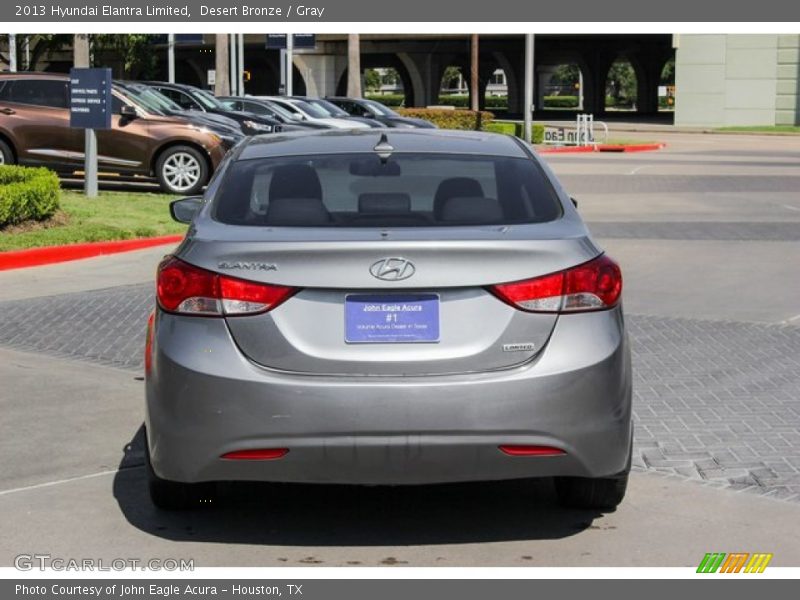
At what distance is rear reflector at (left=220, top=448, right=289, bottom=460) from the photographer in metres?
5.29

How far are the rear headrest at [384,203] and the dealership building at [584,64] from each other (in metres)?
52.5

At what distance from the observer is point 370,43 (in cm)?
9031

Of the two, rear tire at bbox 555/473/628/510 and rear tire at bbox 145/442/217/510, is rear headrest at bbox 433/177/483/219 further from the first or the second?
rear tire at bbox 145/442/217/510

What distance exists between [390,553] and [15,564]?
4.58 feet

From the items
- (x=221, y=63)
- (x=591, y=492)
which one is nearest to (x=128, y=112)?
(x=591, y=492)

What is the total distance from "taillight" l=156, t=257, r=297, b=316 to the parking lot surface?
37.3 inches

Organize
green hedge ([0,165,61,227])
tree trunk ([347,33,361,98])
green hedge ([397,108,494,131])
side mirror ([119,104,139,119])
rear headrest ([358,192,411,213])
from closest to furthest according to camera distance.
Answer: rear headrest ([358,192,411,213]), green hedge ([0,165,61,227]), side mirror ([119,104,139,119]), green hedge ([397,108,494,131]), tree trunk ([347,33,361,98])

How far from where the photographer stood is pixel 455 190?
19.9 ft

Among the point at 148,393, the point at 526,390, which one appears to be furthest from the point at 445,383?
the point at 148,393

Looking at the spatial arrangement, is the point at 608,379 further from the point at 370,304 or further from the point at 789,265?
the point at 789,265

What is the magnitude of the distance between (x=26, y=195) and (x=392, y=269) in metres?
11.6

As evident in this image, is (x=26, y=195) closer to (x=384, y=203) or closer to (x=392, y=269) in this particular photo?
(x=384, y=203)

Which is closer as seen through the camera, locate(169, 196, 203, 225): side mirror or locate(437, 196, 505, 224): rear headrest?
locate(437, 196, 505, 224): rear headrest

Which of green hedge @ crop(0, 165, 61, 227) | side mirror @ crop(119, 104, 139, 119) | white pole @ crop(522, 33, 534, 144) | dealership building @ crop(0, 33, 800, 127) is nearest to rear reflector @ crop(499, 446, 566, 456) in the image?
green hedge @ crop(0, 165, 61, 227)
